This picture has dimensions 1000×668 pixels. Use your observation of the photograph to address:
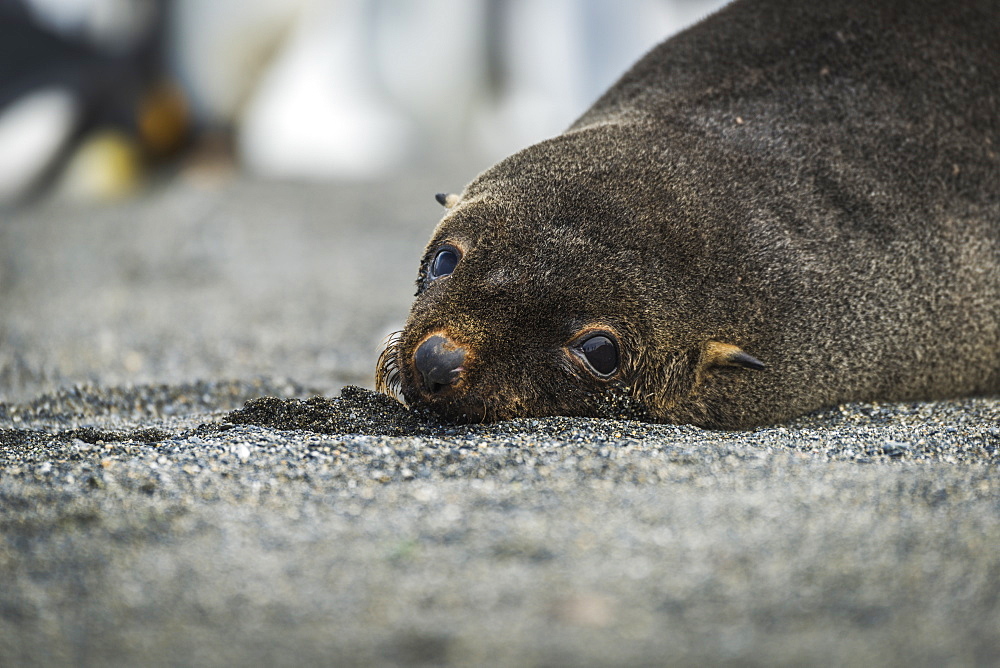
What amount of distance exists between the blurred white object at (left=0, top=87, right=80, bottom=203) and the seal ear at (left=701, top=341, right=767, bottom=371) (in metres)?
7.45

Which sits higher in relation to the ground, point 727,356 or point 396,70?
point 396,70

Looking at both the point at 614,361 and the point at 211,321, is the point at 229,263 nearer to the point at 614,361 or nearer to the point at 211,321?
the point at 211,321

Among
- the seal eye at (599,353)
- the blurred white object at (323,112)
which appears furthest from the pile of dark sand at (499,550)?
the blurred white object at (323,112)

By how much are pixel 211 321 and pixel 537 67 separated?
7127 millimetres

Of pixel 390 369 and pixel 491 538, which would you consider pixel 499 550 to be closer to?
pixel 491 538

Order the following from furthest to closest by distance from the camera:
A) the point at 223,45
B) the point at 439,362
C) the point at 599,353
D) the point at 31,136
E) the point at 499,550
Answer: the point at 223,45
the point at 31,136
the point at 599,353
the point at 439,362
the point at 499,550

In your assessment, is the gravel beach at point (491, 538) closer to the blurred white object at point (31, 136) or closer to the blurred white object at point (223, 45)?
the blurred white object at point (31, 136)

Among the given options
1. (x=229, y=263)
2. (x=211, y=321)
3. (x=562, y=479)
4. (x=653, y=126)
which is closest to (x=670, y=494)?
(x=562, y=479)

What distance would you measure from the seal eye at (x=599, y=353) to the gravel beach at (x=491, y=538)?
0.19m

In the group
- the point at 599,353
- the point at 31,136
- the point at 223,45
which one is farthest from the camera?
the point at 223,45

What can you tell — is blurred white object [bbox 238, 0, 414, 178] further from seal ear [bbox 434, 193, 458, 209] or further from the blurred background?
seal ear [bbox 434, 193, 458, 209]

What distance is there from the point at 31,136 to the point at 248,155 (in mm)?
2393

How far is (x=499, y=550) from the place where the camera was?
6.89 feet

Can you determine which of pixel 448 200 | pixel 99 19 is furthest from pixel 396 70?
pixel 448 200
